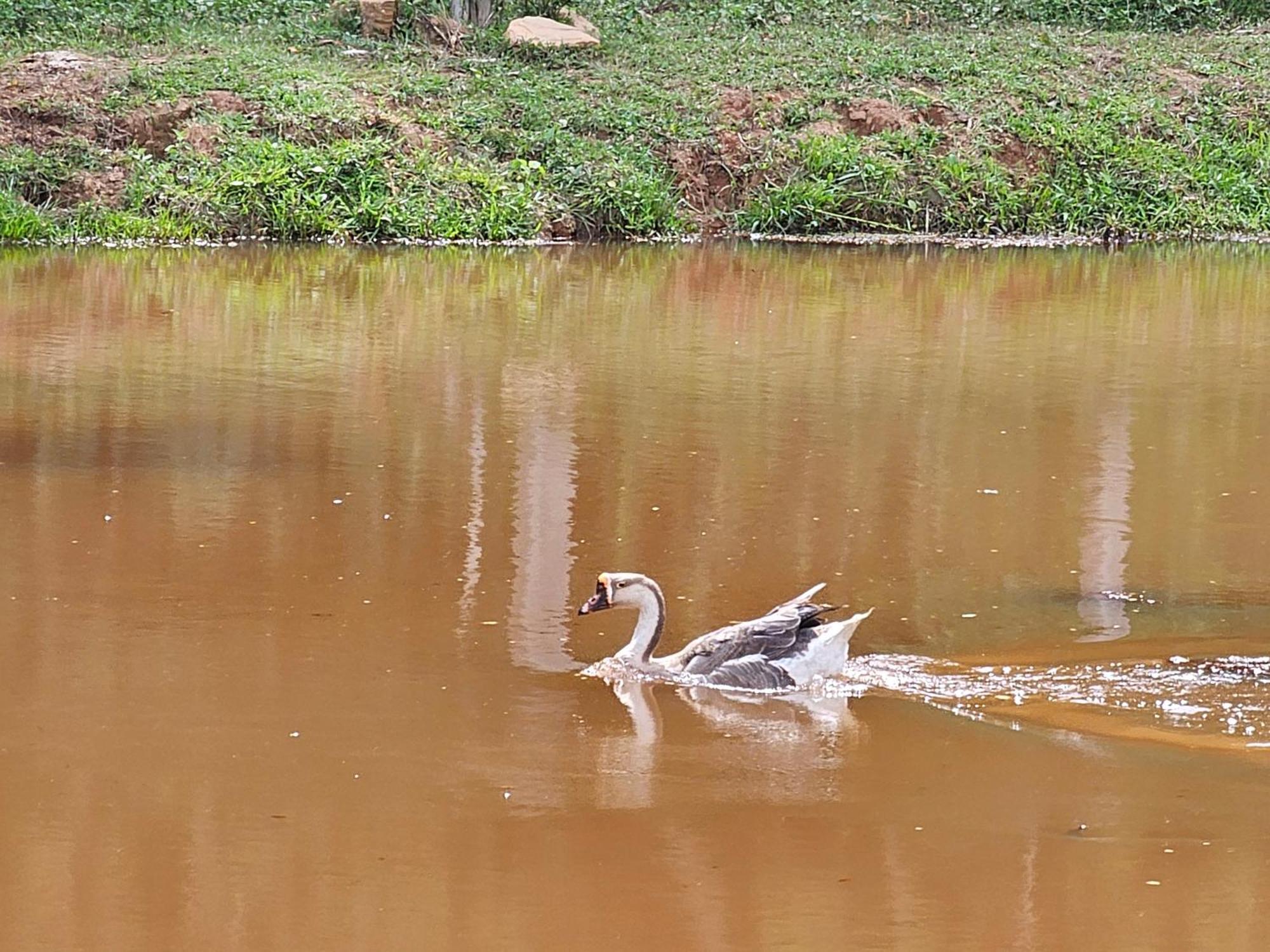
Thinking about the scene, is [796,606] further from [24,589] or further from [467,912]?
[24,589]

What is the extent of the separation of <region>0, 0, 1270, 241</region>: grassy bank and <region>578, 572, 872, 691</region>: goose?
1561cm

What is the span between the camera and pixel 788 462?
10.3 metres

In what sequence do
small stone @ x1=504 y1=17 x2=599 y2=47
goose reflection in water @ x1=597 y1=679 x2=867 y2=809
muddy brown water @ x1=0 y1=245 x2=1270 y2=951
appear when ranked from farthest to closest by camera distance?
small stone @ x1=504 y1=17 x2=599 y2=47 < goose reflection in water @ x1=597 y1=679 x2=867 y2=809 < muddy brown water @ x1=0 y1=245 x2=1270 y2=951

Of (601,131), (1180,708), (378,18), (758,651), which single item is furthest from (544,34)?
(1180,708)

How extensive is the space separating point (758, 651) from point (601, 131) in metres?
18.7

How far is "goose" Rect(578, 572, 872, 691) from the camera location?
6738 millimetres

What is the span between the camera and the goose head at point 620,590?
7051mm

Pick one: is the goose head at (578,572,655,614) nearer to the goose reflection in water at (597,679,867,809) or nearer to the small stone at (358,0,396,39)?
the goose reflection in water at (597,679,867,809)

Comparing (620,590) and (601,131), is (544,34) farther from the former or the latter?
(620,590)

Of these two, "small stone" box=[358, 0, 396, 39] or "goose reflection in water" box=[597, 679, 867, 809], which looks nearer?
"goose reflection in water" box=[597, 679, 867, 809]

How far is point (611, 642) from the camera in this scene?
7.34 m

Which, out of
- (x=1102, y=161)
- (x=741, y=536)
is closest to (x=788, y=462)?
(x=741, y=536)

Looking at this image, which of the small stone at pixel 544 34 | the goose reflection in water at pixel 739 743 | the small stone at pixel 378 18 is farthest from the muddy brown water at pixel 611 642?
the small stone at pixel 378 18

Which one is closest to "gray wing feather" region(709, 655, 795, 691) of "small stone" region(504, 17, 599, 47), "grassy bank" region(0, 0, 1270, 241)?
"grassy bank" region(0, 0, 1270, 241)
